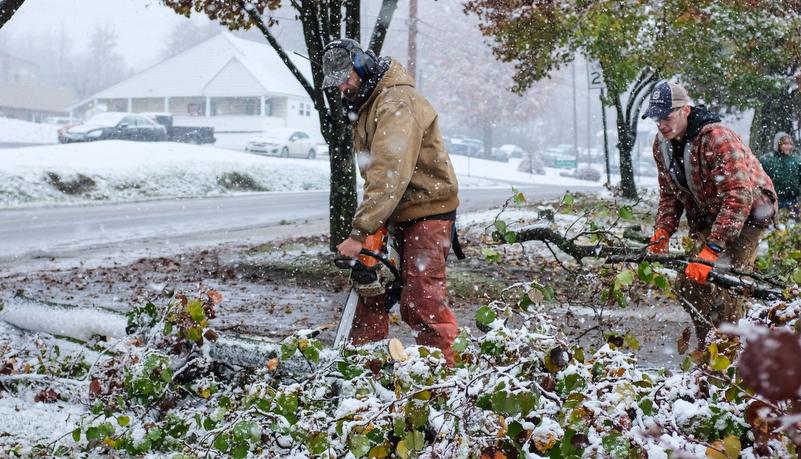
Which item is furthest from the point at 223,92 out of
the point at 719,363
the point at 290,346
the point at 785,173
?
the point at 719,363

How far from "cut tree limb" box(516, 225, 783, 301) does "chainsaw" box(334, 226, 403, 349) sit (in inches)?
38.4

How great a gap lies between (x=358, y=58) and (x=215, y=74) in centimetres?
4078

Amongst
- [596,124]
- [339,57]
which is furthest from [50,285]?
[596,124]

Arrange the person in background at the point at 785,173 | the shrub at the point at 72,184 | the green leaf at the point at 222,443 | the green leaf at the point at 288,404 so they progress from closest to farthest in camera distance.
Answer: the green leaf at the point at 222,443
the green leaf at the point at 288,404
the person in background at the point at 785,173
the shrub at the point at 72,184

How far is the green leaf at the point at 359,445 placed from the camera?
1749mm

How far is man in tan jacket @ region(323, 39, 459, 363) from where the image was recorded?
10.4 ft

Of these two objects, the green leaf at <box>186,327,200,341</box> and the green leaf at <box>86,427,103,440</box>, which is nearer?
the green leaf at <box>86,427,103,440</box>

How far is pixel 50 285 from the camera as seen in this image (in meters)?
7.25

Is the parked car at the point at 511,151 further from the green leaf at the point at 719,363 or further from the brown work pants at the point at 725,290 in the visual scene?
the green leaf at the point at 719,363

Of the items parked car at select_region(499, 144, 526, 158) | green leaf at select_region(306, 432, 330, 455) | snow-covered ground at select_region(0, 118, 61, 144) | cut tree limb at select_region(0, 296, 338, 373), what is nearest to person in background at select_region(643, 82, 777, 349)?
green leaf at select_region(306, 432, 330, 455)

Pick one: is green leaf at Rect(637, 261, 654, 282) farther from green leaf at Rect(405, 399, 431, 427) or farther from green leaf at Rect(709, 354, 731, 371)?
green leaf at Rect(405, 399, 431, 427)

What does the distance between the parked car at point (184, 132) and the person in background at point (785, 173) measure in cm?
2791

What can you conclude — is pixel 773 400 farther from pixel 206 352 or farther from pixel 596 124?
pixel 596 124

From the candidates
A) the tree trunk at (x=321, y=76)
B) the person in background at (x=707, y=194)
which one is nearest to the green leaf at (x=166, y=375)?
the person in background at (x=707, y=194)
